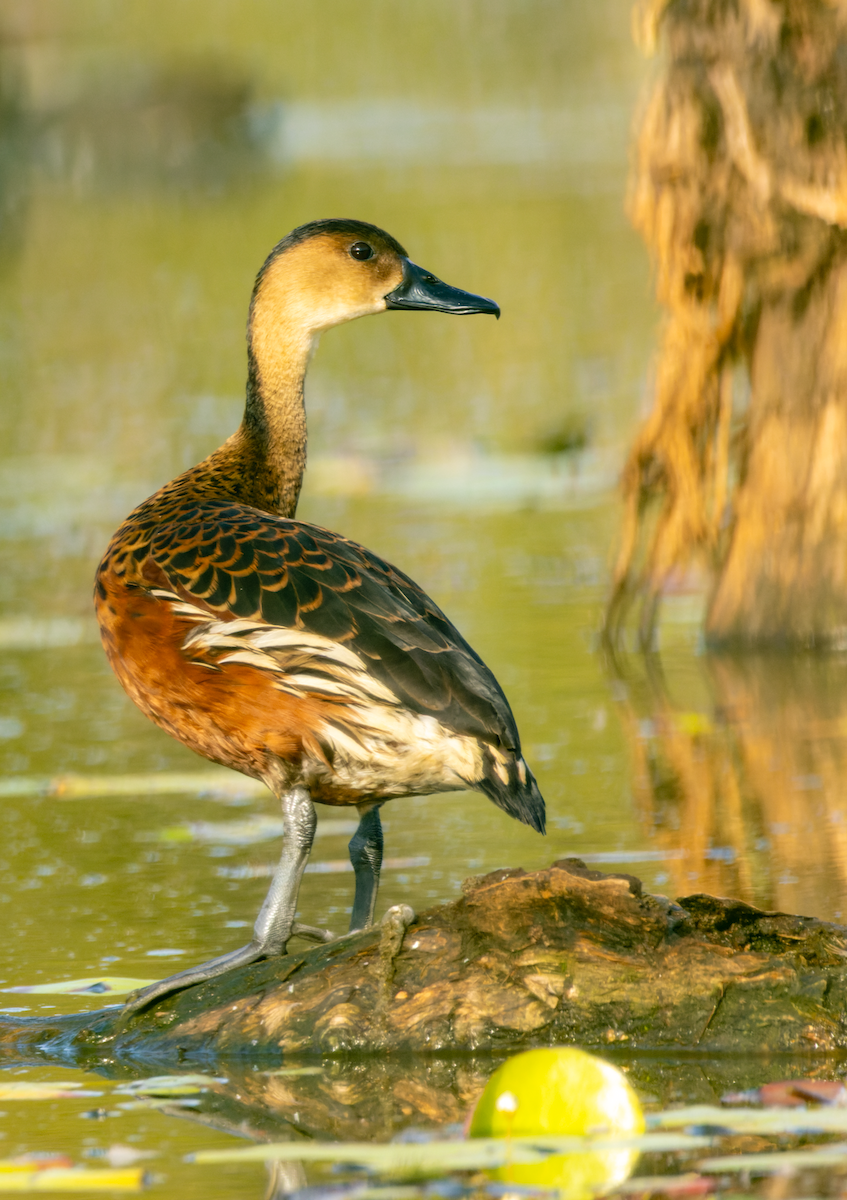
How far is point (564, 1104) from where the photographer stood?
3.61 m

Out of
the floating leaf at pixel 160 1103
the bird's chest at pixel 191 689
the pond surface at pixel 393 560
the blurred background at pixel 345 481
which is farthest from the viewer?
the blurred background at pixel 345 481

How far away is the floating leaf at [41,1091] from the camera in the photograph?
4164 mm

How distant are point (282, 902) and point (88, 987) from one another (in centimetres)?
54

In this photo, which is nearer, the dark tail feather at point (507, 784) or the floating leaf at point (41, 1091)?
the floating leaf at point (41, 1091)

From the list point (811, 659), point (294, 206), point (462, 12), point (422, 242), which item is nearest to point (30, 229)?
point (294, 206)

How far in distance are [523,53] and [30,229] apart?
35269mm

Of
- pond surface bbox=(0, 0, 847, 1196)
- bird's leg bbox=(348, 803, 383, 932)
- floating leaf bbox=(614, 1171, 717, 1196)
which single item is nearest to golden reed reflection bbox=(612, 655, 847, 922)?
pond surface bbox=(0, 0, 847, 1196)

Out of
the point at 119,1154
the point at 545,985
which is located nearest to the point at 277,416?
the point at 545,985

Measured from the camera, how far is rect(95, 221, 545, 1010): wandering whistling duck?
4449mm

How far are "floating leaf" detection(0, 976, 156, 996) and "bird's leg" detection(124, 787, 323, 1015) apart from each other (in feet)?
0.87

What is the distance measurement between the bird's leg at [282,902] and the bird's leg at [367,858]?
7.2 inches

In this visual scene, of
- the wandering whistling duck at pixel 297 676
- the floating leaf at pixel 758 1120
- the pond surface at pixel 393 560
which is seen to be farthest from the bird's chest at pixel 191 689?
Result: the floating leaf at pixel 758 1120

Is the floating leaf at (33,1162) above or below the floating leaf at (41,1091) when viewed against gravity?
above

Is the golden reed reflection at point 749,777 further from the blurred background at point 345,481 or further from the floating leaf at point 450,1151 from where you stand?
the floating leaf at point 450,1151
